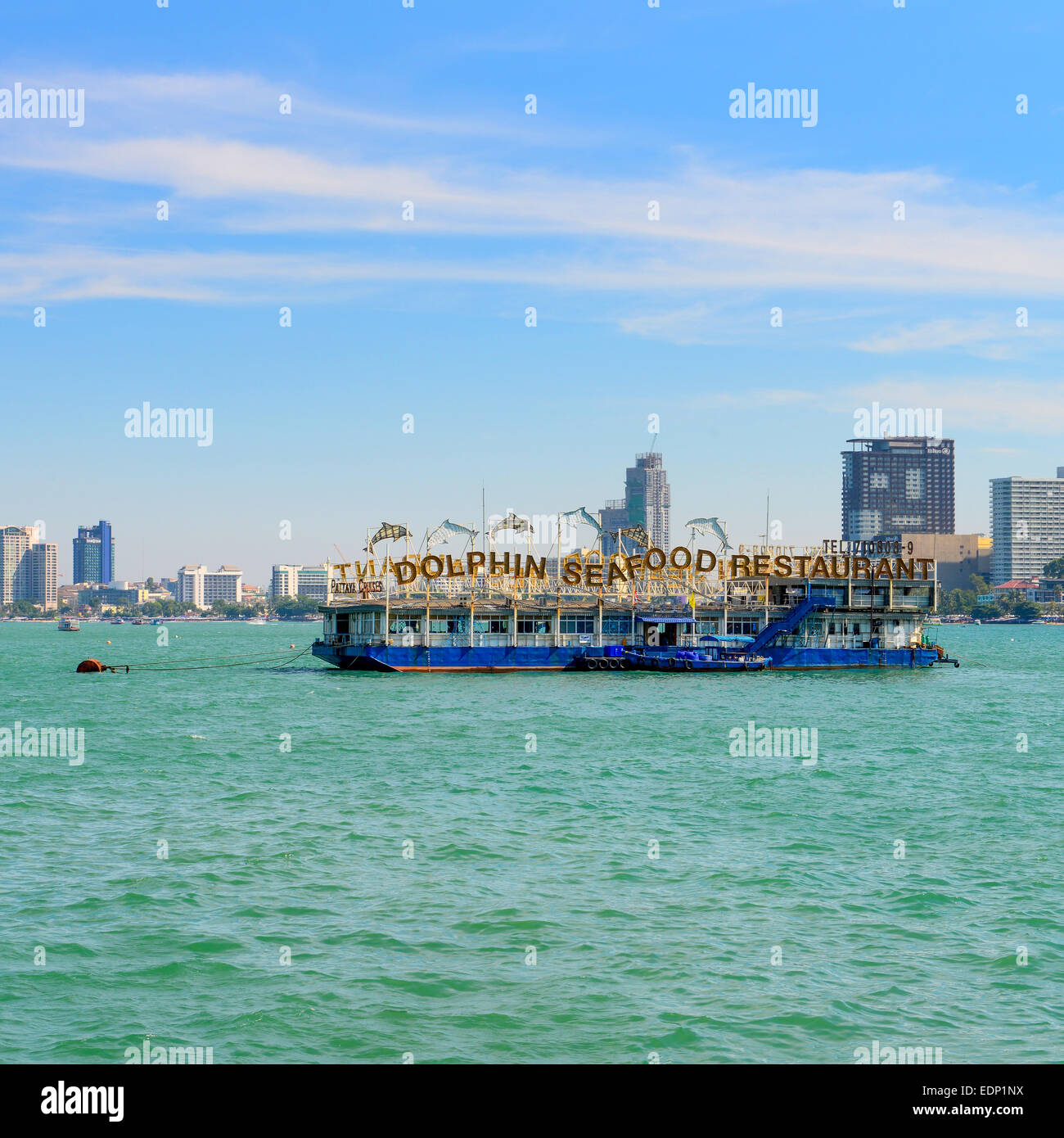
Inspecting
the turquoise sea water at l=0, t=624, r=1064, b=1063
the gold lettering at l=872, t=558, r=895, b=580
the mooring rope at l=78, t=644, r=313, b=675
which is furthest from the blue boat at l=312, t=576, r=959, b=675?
the turquoise sea water at l=0, t=624, r=1064, b=1063

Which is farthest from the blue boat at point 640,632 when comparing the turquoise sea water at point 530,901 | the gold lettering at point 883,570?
the turquoise sea water at point 530,901

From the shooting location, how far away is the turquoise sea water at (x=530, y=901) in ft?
61.3

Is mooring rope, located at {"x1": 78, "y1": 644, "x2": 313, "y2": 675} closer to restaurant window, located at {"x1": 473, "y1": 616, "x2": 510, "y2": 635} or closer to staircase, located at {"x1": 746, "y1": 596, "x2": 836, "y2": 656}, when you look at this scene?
restaurant window, located at {"x1": 473, "y1": 616, "x2": 510, "y2": 635}

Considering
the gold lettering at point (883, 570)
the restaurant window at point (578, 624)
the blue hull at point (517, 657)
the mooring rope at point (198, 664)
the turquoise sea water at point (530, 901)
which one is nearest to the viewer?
the turquoise sea water at point (530, 901)

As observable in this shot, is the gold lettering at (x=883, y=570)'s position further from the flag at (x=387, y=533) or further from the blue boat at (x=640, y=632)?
the flag at (x=387, y=533)

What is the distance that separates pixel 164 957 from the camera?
2217 cm

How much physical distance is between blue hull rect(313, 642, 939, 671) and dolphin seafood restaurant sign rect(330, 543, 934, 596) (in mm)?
6062

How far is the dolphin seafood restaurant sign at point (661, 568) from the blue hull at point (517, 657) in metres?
6.06

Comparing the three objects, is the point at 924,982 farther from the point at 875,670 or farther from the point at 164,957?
the point at 875,670

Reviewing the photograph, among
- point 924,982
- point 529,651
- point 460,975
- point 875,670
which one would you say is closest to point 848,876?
point 924,982

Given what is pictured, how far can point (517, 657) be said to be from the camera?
100875mm

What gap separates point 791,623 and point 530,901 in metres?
82.9
